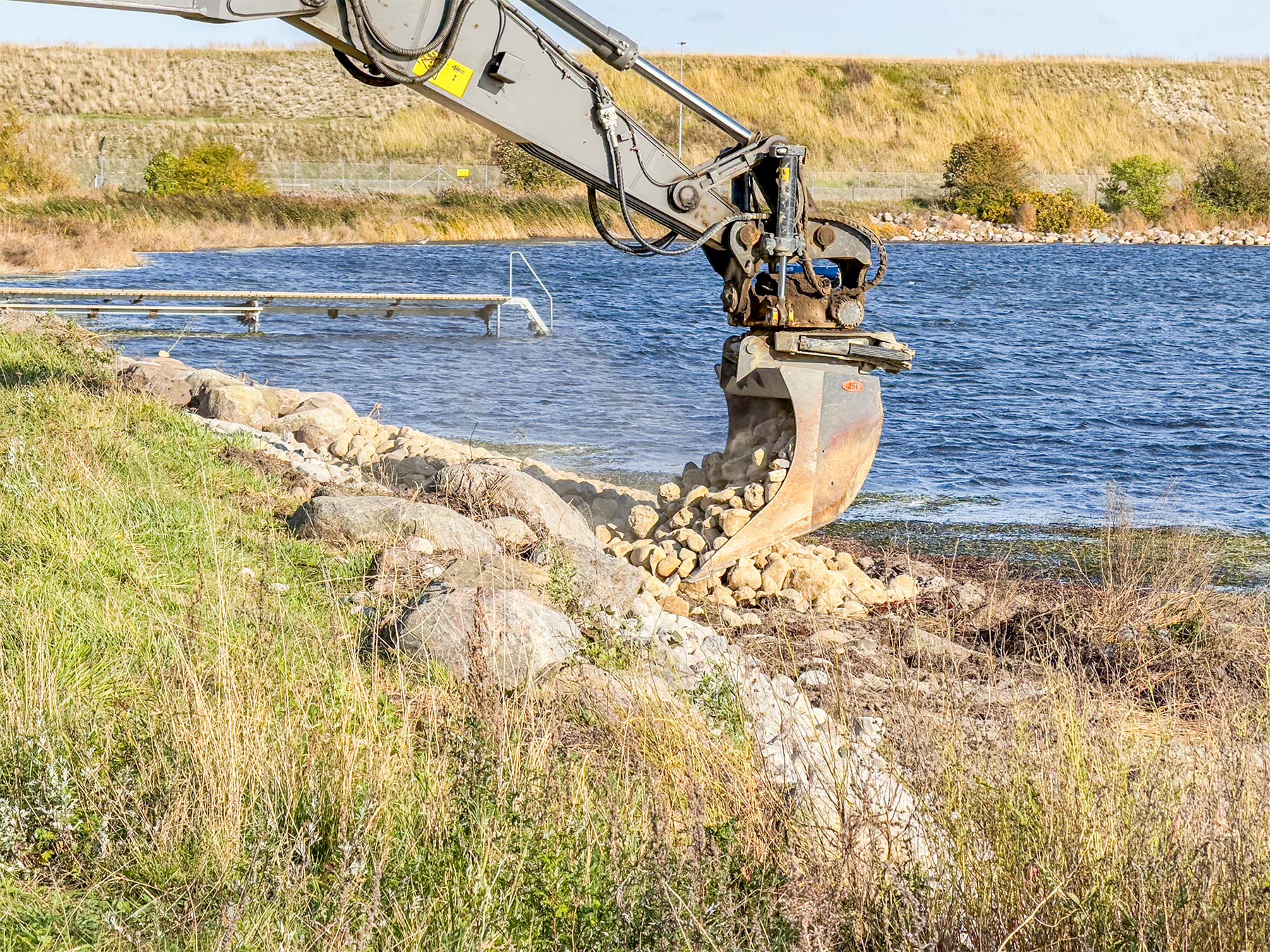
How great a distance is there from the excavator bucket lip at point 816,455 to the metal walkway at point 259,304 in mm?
13653

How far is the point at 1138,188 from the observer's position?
5934cm

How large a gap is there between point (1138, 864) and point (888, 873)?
24.2 inches

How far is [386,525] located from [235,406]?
5.18 metres

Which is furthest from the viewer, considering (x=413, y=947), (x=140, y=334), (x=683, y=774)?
(x=140, y=334)

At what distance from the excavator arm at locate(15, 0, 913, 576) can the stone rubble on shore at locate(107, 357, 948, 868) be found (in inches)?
10.6

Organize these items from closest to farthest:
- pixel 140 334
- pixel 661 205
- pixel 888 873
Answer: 1. pixel 888 873
2. pixel 661 205
3. pixel 140 334

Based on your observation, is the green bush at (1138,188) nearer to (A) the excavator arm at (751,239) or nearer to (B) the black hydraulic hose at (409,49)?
(A) the excavator arm at (751,239)

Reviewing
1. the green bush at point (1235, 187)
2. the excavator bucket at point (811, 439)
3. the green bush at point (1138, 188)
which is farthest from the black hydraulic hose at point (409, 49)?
the green bush at point (1235, 187)

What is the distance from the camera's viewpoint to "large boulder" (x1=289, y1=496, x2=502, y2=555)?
22.3ft

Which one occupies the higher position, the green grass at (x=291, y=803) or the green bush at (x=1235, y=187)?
the green bush at (x=1235, y=187)

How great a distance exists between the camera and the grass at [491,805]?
10.3 feet

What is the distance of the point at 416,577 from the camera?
613 centimetres

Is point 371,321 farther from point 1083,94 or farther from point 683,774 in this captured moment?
point 1083,94

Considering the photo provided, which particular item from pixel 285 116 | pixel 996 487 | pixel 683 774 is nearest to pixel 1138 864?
pixel 683 774
